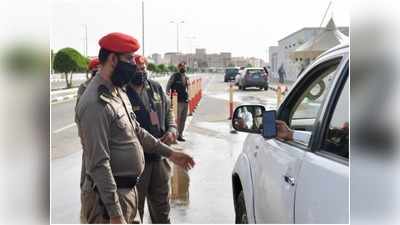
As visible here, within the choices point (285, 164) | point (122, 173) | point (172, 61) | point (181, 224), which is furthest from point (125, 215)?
point (181, 224)

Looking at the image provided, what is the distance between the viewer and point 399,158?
1732 mm

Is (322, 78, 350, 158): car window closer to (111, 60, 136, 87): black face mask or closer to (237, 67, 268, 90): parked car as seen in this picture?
(111, 60, 136, 87): black face mask

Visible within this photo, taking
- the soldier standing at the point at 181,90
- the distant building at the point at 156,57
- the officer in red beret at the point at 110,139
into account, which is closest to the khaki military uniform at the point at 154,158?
the distant building at the point at 156,57

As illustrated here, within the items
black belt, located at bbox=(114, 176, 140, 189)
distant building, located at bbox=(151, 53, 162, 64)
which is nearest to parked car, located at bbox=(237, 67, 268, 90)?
distant building, located at bbox=(151, 53, 162, 64)

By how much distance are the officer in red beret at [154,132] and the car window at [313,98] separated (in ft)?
2.87

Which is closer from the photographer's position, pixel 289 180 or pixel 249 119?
pixel 289 180

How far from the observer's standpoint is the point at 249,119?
10.0 ft

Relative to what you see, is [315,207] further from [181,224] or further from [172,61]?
[181,224]

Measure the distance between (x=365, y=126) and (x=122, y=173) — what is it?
118 centimetres

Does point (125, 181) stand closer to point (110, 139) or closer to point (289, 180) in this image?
point (110, 139)

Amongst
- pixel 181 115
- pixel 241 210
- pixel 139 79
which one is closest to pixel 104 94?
pixel 139 79

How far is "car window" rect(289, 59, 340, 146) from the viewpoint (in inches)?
97.4

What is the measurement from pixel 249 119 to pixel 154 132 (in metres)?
0.79

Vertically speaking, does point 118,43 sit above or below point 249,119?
above
